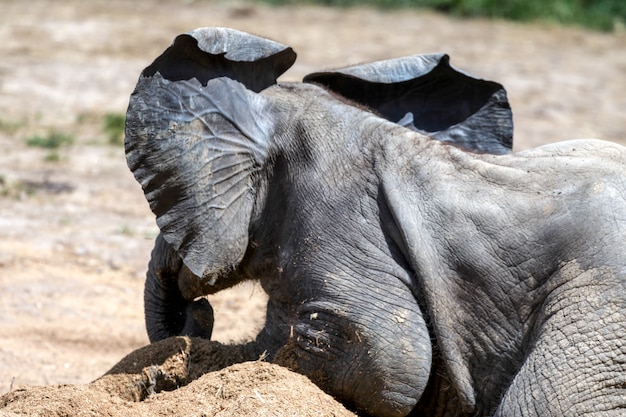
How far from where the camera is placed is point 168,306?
4.88 meters

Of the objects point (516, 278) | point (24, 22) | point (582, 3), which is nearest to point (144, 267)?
point (516, 278)

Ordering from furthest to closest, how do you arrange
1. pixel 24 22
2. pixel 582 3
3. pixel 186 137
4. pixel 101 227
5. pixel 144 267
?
pixel 582 3, pixel 24 22, pixel 101 227, pixel 144 267, pixel 186 137

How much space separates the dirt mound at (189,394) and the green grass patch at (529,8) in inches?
520

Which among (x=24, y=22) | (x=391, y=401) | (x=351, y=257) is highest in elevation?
(x=351, y=257)

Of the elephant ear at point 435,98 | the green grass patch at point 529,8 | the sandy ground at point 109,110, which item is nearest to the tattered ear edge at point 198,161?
the elephant ear at point 435,98

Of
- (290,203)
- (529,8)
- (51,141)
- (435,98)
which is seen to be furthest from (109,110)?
(529,8)

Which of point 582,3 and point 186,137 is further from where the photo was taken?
point 582,3

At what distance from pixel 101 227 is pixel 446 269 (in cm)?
418

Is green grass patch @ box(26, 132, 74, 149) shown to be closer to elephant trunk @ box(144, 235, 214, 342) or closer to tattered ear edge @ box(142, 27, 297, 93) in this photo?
elephant trunk @ box(144, 235, 214, 342)

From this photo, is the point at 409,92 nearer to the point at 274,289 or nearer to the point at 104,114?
the point at 274,289

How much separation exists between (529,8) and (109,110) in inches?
343

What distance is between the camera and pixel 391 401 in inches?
154

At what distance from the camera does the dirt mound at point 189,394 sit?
3812mm

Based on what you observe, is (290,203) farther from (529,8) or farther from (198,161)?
(529,8)
